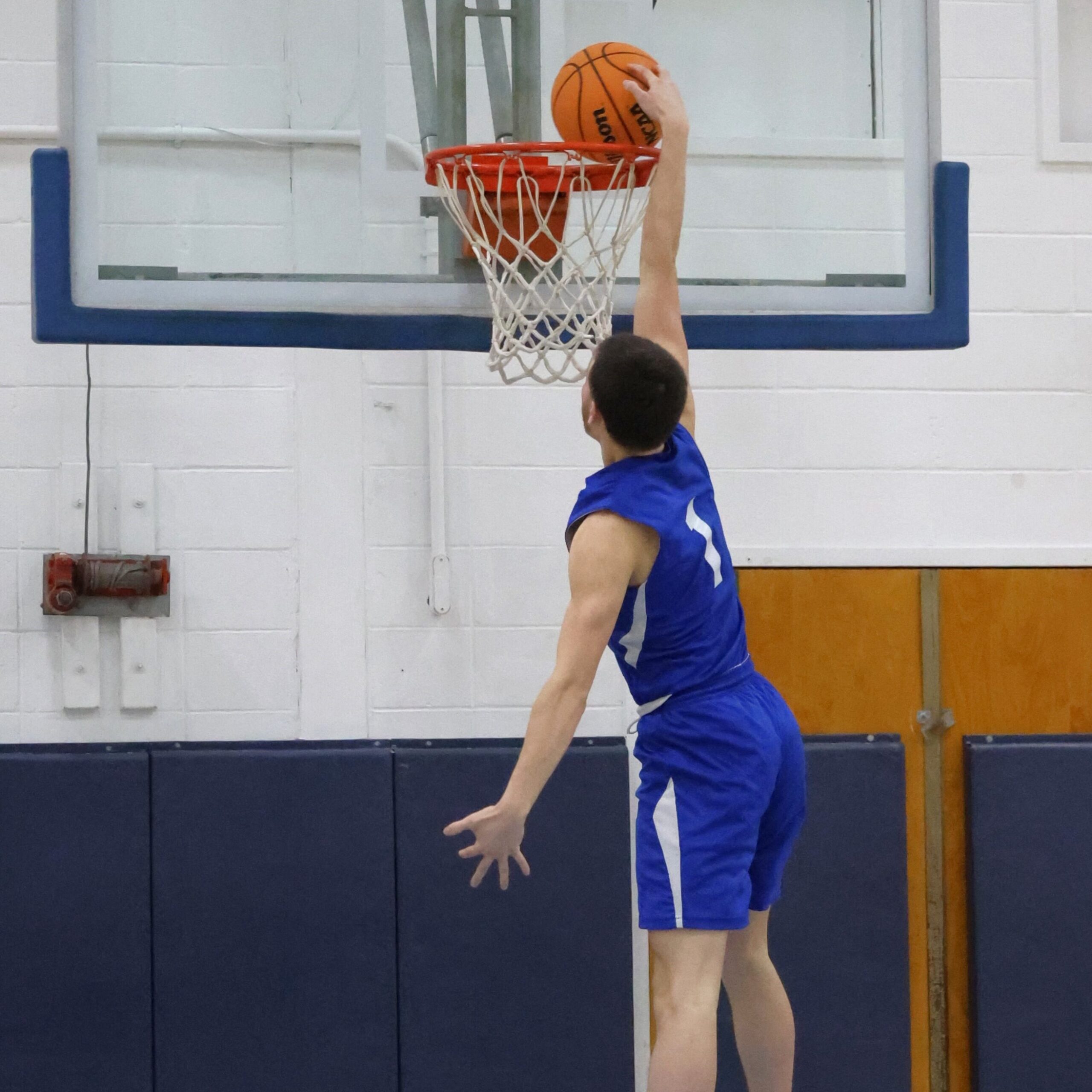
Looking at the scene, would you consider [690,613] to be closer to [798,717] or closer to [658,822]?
[658,822]

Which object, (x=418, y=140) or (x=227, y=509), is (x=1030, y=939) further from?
(x=418, y=140)

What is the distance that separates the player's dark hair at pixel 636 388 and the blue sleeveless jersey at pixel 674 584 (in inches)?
2.9

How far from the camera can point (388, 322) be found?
2.88 m

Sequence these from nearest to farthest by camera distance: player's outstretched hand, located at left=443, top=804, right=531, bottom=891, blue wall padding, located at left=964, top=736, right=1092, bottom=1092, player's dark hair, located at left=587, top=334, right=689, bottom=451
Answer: player's outstretched hand, located at left=443, top=804, right=531, bottom=891, player's dark hair, located at left=587, top=334, right=689, bottom=451, blue wall padding, located at left=964, top=736, right=1092, bottom=1092

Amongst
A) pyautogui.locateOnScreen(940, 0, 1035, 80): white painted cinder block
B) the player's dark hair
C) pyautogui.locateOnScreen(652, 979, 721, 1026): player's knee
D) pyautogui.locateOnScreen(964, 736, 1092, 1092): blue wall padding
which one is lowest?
pyautogui.locateOnScreen(964, 736, 1092, 1092): blue wall padding

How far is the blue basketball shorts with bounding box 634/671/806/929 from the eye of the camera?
7.90 ft

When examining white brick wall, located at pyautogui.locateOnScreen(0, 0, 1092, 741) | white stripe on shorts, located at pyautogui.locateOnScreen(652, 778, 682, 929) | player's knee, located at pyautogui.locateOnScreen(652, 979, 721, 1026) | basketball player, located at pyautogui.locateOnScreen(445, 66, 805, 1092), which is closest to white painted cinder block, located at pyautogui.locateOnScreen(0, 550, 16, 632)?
white brick wall, located at pyautogui.locateOnScreen(0, 0, 1092, 741)

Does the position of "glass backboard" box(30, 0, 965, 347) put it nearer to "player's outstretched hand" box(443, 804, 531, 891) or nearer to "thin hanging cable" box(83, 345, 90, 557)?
"thin hanging cable" box(83, 345, 90, 557)

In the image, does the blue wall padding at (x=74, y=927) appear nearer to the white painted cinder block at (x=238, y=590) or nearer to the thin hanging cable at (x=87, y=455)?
the white painted cinder block at (x=238, y=590)

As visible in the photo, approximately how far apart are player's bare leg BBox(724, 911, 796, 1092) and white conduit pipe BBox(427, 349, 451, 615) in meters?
1.48

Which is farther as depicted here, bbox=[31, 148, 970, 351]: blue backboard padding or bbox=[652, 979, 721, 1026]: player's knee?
bbox=[31, 148, 970, 351]: blue backboard padding

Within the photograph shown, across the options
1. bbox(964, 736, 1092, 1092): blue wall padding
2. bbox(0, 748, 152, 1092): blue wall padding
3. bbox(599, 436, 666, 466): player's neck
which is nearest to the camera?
bbox(599, 436, 666, 466): player's neck

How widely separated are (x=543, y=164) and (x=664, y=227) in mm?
282

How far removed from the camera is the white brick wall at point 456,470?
3.81 meters
